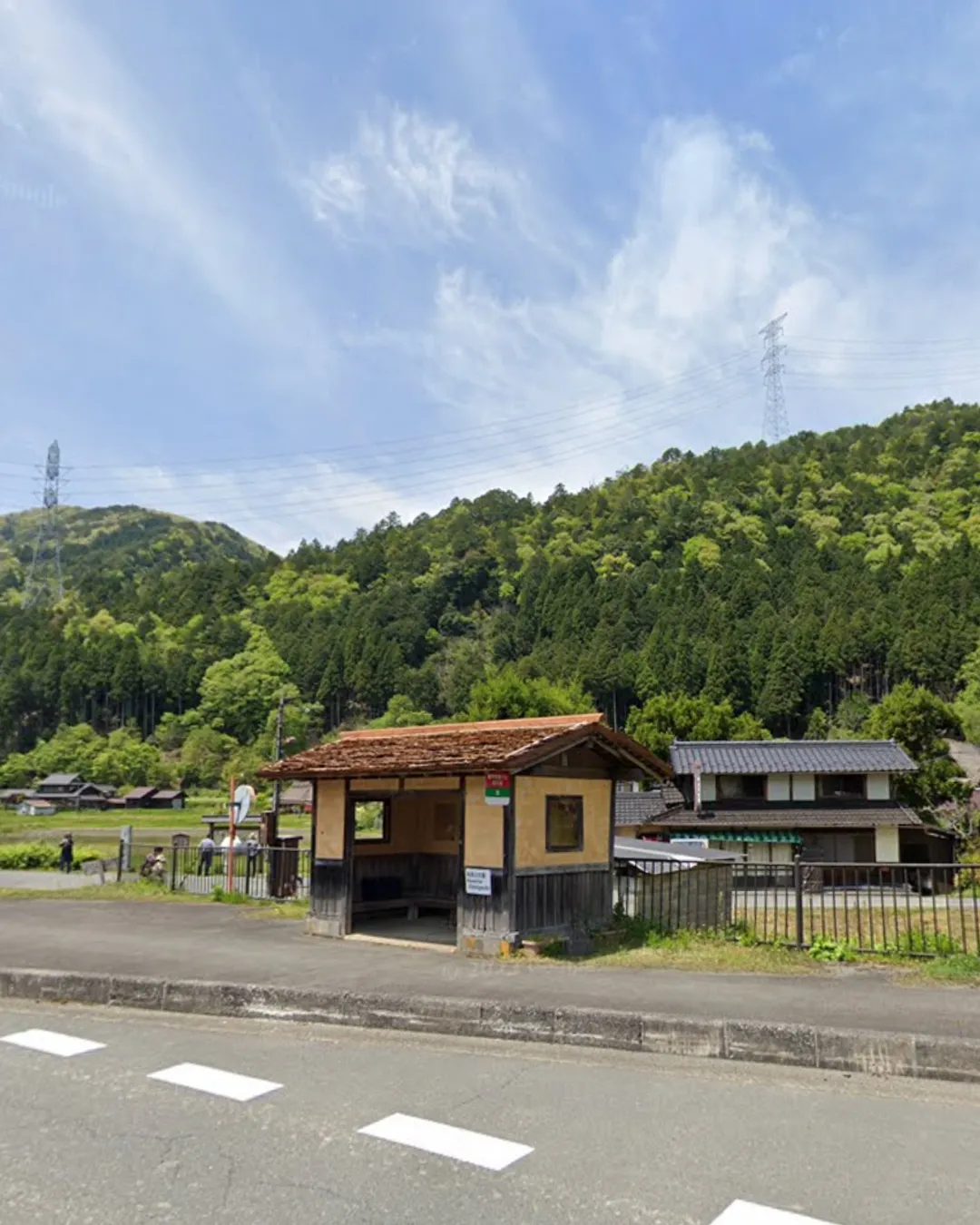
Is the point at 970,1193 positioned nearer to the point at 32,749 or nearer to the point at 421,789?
the point at 421,789

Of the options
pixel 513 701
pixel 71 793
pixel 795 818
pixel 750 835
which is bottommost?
pixel 71 793

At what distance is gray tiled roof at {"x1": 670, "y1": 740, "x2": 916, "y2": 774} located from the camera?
3962 centimetres

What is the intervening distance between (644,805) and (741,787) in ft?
14.6

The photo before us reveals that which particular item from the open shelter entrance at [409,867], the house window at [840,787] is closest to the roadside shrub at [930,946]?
the open shelter entrance at [409,867]

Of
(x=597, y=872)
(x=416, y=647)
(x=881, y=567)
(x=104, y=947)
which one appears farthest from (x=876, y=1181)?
(x=416, y=647)

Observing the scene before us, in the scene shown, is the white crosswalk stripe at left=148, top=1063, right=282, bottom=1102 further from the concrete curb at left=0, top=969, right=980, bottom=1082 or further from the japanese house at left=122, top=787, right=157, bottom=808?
the japanese house at left=122, top=787, right=157, bottom=808

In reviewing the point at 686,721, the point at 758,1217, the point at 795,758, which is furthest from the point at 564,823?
the point at 686,721

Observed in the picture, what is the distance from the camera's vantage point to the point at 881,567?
104 meters

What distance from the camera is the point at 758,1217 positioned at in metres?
3.68

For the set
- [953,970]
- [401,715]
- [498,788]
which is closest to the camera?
[953,970]

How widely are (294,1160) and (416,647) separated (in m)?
127

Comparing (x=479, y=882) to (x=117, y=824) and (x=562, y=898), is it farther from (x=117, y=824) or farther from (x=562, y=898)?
(x=117, y=824)

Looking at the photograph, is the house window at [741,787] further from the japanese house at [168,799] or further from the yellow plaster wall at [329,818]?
the japanese house at [168,799]

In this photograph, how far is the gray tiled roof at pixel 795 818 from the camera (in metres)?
37.7
